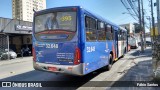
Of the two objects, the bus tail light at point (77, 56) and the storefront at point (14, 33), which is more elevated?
the storefront at point (14, 33)

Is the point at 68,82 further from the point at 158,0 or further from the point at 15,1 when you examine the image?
the point at 15,1

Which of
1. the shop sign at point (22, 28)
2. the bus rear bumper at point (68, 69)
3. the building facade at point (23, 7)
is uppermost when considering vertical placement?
the building facade at point (23, 7)

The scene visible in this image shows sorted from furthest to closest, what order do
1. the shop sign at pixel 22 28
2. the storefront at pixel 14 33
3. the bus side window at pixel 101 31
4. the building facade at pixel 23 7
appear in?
1. the building facade at pixel 23 7
2. the shop sign at pixel 22 28
3. the storefront at pixel 14 33
4. the bus side window at pixel 101 31

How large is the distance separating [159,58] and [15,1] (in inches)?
1583

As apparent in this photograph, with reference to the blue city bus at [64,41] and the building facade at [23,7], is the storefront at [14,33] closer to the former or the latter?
the building facade at [23,7]

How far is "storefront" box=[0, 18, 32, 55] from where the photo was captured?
2905 centimetres

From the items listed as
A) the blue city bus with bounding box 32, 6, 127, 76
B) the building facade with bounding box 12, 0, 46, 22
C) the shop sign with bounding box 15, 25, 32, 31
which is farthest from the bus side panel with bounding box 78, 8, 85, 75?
the building facade with bounding box 12, 0, 46, 22

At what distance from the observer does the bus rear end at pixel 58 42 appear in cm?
796

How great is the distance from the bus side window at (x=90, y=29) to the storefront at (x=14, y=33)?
69.1 ft

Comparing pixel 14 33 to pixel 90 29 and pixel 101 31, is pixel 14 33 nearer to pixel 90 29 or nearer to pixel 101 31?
pixel 101 31

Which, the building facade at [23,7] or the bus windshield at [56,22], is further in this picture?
the building facade at [23,7]

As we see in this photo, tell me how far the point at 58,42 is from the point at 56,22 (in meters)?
0.76

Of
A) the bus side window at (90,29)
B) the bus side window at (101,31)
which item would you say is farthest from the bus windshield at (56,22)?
the bus side window at (101,31)

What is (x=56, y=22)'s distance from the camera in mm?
8406
